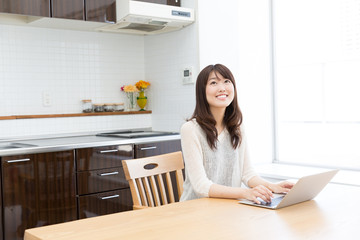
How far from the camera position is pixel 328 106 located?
373cm

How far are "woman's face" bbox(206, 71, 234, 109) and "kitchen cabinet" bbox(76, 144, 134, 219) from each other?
135cm

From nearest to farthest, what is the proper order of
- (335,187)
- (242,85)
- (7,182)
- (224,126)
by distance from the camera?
(335,187) → (224,126) → (7,182) → (242,85)

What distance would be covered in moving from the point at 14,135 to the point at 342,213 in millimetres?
2589

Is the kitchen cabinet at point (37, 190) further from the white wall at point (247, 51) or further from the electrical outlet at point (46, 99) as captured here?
the white wall at point (247, 51)

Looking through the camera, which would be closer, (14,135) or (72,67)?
(14,135)

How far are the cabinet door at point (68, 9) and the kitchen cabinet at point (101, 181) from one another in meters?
1.03

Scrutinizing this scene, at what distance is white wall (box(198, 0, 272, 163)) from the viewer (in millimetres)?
3633

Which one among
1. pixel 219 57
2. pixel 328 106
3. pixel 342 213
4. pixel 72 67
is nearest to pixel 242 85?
pixel 219 57

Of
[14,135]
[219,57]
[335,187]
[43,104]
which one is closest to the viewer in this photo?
[335,187]

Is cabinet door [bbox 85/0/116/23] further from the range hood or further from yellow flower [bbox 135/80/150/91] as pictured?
yellow flower [bbox 135/80/150/91]

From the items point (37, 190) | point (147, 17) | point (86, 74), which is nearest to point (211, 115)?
point (37, 190)

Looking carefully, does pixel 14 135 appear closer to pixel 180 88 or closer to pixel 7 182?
pixel 7 182

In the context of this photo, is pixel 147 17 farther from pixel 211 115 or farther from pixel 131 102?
pixel 211 115

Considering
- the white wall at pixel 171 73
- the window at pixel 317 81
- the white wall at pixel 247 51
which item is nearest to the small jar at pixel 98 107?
the white wall at pixel 171 73
